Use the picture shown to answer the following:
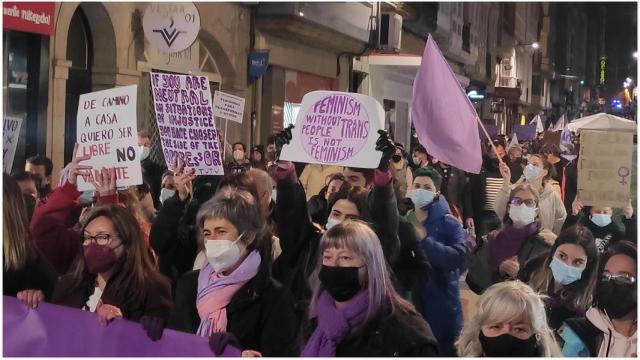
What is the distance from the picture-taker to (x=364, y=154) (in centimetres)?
573

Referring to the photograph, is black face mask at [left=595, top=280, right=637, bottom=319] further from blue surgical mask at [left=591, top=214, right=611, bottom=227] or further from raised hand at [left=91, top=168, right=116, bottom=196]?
raised hand at [left=91, top=168, right=116, bottom=196]

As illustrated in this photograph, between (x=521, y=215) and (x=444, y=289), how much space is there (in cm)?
87

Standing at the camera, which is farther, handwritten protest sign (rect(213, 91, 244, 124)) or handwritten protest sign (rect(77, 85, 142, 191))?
handwritten protest sign (rect(213, 91, 244, 124))

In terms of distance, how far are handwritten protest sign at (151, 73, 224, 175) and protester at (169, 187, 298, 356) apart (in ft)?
6.38

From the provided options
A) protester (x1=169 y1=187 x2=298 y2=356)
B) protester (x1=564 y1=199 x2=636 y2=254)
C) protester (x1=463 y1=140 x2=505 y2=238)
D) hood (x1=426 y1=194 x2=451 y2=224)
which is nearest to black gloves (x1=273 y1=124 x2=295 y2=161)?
hood (x1=426 y1=194 x2=451 y2=224)

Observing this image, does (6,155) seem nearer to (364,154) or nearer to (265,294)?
(364,154)

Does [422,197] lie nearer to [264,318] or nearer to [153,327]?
[264,318]

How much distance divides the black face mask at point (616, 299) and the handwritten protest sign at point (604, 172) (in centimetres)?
125

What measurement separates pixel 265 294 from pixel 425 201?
7.46 feet

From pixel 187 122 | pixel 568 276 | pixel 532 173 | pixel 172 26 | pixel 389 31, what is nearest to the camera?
pixel 568 276

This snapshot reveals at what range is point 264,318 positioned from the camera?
3938 mm

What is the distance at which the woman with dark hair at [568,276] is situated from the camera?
15.1 ft

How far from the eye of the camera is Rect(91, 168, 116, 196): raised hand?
5391mm

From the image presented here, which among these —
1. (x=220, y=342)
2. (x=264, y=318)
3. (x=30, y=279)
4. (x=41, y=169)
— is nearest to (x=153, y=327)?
(x=220, y=342)
